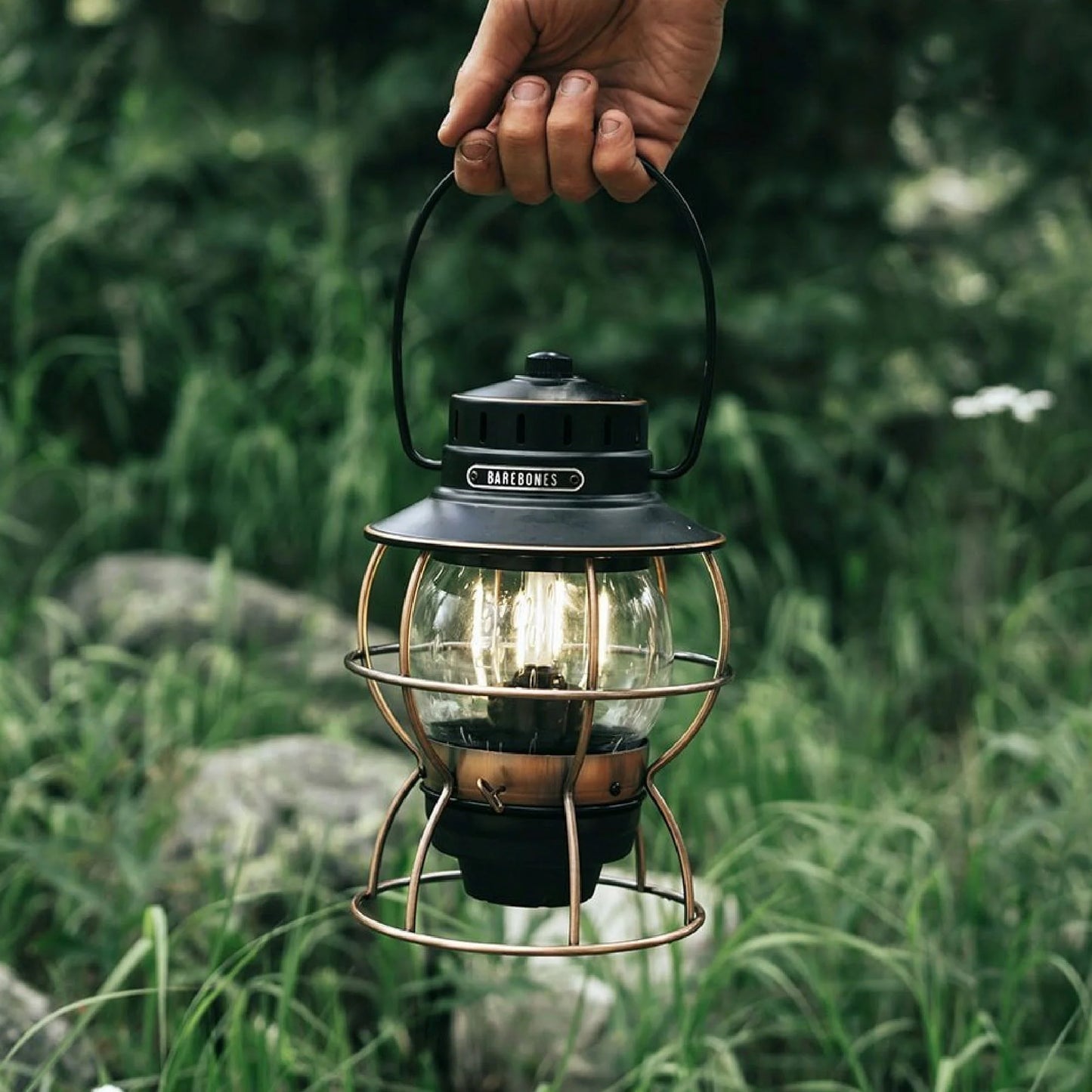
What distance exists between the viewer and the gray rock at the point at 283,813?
9.45 feet

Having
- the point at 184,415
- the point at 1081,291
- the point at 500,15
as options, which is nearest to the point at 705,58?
the point at 500,15

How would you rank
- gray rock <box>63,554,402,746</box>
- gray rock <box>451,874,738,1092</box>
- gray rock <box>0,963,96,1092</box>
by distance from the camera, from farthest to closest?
gray rock <box>63,554,402,746</box>, gray rock <box>451,874,738,1092</box>, gray rock <box>0,963,96,1092</box>

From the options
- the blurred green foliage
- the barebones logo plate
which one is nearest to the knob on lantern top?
the barebones logo plate

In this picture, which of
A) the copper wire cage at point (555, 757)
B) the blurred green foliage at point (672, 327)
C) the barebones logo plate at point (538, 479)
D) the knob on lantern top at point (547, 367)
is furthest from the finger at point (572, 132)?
the blurred green foliage at point (672, 327)

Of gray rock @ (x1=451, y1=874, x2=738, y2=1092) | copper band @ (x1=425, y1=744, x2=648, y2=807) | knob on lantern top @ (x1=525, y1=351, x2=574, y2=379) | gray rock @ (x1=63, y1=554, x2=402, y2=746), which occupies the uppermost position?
knob on lantern top @ (x1=525, y1=351, x2=574, y2=379)

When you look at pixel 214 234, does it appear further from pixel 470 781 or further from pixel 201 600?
pixel 470 781

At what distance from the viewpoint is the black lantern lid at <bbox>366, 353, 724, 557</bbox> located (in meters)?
1.53

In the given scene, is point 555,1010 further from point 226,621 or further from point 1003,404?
point 1003,404

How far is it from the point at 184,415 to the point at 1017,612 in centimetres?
206

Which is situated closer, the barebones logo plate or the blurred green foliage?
the barebones logo plate

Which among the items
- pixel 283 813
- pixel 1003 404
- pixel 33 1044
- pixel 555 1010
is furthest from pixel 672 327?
pixel 33 1044

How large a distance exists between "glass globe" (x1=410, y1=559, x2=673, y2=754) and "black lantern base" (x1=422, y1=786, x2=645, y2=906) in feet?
0.21

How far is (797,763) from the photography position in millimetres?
3354

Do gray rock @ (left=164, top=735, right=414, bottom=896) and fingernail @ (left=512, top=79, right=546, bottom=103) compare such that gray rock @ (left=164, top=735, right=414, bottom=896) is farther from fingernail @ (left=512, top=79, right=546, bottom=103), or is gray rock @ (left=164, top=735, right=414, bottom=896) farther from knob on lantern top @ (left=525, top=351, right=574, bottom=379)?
fingernail @ (left=512, top=79, right=546, bottom=103)
